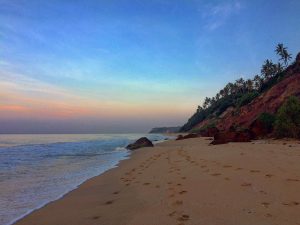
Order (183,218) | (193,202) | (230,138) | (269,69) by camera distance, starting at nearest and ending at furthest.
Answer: (183,218) → (193,202) → (230,138) → (269,69)

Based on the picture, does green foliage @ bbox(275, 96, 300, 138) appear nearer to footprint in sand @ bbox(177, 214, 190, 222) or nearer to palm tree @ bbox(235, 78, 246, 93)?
footprint in sand @ bbox(177, 214, 190, 222)

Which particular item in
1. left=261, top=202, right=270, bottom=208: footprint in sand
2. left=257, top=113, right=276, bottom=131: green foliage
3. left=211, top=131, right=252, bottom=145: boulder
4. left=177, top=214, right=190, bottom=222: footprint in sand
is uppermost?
left=257, top=113, right=276, bottom=131: green foliage

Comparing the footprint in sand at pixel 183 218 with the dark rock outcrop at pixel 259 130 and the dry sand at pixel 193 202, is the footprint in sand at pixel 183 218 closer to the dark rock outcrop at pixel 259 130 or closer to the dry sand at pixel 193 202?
the dry sand at pixel 193 202

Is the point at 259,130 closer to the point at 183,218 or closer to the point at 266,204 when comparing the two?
the point at 266,204

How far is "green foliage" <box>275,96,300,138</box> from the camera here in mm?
28578

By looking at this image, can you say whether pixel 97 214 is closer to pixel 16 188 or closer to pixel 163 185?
pixel 163 185

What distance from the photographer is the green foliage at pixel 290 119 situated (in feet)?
93.8

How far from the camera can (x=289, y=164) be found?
11.2 meters

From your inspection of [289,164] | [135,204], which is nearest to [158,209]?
[135,204]

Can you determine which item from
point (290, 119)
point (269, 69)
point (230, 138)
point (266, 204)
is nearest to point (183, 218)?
point (266, 204)

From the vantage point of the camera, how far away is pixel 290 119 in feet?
94.5

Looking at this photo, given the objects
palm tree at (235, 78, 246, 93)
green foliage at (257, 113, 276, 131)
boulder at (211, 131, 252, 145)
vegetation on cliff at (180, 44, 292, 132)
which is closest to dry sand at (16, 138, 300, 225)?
boulder at (211, 131, 252, 145)

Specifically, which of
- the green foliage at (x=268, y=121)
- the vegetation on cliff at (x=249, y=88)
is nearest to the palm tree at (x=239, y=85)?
the vegetation on cliff at (x=249, y=88)

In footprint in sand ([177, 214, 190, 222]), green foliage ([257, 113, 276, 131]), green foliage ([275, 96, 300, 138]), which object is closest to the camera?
footprint in sand ([177, 214, 190, 222])
